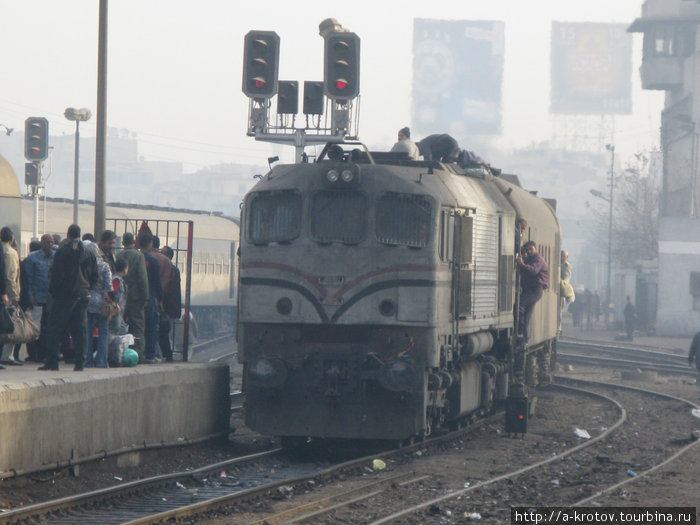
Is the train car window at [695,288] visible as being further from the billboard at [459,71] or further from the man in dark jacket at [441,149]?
the billboard at [459,71]

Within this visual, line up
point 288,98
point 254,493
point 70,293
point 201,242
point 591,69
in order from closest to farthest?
point 254,493 < point 70,293 < point 288,98 < point 201,242 < point 591,69

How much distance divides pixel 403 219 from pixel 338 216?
2.46 feet

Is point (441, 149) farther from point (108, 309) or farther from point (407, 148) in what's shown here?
point (108, 309)

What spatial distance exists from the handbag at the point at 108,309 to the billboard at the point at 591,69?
137 metres

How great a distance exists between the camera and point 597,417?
19078 mm

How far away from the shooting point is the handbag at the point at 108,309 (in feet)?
42.2

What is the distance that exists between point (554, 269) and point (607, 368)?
417 inches

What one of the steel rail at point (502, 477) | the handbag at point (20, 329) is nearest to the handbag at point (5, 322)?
the handbag at point (20, 329)

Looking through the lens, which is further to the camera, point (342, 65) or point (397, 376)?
point (342, 65)

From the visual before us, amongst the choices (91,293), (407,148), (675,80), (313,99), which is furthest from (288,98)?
(675,80)

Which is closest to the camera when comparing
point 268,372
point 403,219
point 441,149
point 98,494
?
point 98,494

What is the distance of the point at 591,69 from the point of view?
147250 millimetres

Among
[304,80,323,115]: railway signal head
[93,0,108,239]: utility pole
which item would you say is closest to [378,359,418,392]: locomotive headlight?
[93,0,108,239]: utility pole

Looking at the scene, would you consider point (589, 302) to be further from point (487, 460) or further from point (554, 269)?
point (487, 460)
